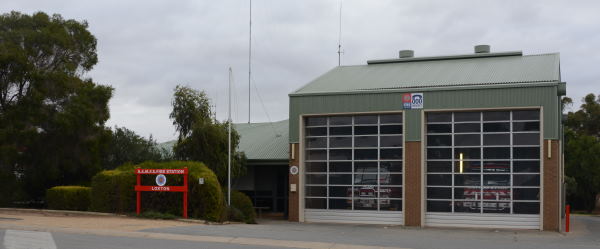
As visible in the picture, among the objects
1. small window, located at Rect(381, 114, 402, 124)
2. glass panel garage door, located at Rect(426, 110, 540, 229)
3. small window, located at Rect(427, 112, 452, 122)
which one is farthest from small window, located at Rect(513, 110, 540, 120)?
small window, located at Rect(381, 114, 402, 124)

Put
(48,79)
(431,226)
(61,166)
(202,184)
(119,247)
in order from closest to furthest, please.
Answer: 1. (119,247)
2. (202,184)
3. (431,226)
4. (48,79)
5. (61,166)

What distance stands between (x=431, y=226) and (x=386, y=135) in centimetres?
428

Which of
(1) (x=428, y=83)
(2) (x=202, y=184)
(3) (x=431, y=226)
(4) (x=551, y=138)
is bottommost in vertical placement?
(3) (x=431, y=226)

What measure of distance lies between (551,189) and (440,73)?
7.69 meters

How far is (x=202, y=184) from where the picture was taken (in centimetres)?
2577

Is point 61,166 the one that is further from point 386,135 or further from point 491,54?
point 491,54

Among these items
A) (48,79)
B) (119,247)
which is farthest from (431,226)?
(48,79)

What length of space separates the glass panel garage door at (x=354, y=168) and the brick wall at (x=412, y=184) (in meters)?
0.59

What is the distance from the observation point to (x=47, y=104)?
3044 cm

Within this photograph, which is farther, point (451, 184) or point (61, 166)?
point (61, 166)

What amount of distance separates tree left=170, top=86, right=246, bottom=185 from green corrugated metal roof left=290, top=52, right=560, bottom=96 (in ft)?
15.9

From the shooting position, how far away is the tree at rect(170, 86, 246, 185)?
32.4 m

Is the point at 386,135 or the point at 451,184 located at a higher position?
the point at 386,135

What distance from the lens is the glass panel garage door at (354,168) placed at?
28984 millimetres
